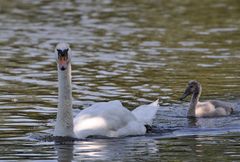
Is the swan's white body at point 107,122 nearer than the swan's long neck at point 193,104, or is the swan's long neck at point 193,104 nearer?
the swan's white body at point 107,122

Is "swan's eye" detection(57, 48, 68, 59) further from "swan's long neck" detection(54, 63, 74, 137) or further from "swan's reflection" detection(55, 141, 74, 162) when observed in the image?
"swan's reflection" detection(55, 141, 74, 162)

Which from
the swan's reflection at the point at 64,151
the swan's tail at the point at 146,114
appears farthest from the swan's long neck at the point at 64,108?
the swan's tail at the point at 146,114

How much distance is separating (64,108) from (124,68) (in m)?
7.47

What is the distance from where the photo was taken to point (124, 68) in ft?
68.3

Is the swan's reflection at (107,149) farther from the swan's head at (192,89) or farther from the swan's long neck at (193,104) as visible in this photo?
the swan's head at (192,89)

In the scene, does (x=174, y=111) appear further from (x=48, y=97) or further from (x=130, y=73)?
(x=130, y=73)

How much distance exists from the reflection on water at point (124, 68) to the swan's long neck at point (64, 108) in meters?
0.28

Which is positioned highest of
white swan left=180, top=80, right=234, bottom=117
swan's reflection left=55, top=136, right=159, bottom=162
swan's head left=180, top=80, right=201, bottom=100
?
swan's head left=180, top=80, right=201, bottom=100

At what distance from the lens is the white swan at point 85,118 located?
1327 centimetres

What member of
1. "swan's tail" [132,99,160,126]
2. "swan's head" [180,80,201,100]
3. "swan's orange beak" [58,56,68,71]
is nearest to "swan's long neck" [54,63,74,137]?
"swan's orange beak" [58,56,68,71]

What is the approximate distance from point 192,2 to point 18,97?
19616 mm

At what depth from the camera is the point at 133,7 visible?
3438cm

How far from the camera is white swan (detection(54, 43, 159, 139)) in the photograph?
13266mm

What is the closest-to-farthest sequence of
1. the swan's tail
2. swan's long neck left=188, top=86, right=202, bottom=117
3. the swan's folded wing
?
the swan's folded wing, the swan's tail, swan's long neck left=188, top=86, right=202, bottom=117
